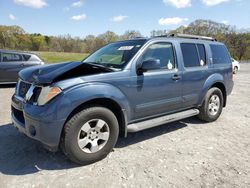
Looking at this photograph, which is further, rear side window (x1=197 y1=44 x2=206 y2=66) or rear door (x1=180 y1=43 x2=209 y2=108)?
rear side window (x1=197 y1=44 x2=206 y2=66)

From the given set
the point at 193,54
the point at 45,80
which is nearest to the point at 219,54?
the point at 193,54

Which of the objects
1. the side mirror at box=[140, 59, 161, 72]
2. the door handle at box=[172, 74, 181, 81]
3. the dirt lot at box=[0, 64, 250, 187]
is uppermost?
the side mirror at box=[140, 59, 161, 72]

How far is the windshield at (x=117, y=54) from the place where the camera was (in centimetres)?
416

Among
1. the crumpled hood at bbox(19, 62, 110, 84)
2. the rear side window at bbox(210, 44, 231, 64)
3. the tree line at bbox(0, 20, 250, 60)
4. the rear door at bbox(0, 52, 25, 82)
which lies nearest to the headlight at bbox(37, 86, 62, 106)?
the crumpled hood at bbox(19, 62, 110, 84)

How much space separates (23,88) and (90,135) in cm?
129

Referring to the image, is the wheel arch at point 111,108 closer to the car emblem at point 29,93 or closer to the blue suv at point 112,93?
the blue suv at point 112,93

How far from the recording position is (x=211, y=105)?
5715 mm

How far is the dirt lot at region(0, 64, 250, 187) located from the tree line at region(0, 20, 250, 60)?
49.0 meters

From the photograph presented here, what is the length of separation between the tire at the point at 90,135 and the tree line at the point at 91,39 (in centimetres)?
4980

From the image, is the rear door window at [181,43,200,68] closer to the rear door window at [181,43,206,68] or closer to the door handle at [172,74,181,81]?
the rear door window at [181,43,206,68]

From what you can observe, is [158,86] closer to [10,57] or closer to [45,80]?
[45,80]

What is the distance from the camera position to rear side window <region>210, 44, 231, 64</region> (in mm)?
5734

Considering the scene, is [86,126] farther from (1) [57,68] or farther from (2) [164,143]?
(2) [164,143]

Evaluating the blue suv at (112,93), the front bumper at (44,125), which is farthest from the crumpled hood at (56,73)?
the front bumper at (44,125)
